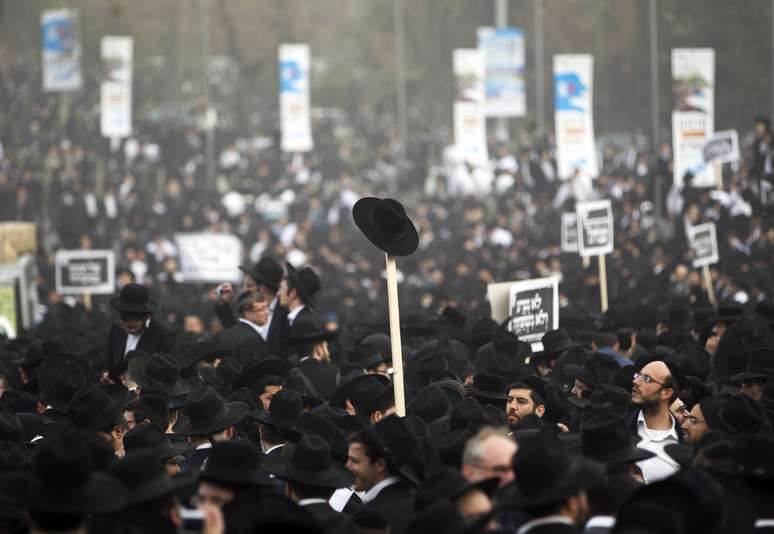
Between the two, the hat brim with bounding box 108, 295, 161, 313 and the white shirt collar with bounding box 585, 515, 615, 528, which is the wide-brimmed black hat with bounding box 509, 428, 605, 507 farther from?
the hat brim with bounding box 108, 295, 161, 313

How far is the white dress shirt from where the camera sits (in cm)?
725

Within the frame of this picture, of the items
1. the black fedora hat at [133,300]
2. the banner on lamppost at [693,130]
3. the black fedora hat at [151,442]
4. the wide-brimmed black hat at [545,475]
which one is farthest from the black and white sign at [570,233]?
the wide-brimmed black hat at [545,475]

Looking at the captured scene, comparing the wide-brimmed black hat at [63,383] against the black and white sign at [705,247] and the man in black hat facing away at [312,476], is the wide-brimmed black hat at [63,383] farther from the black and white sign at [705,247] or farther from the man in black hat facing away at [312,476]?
the black and white sign at [705,247]

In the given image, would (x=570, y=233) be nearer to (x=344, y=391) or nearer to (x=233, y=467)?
(x=344, y=391)

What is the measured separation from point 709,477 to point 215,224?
26.5 m

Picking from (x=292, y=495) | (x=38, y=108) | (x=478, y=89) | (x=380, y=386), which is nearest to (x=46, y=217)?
(x=38, y=108)

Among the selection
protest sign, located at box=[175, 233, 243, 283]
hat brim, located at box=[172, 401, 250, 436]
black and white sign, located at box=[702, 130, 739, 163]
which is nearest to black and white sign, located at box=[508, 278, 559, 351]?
hat brim, located at box=[172, 401, 250, 436]

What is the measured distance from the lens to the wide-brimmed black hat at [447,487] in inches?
220

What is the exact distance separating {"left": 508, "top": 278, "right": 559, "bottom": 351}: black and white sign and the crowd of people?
49 centimetres

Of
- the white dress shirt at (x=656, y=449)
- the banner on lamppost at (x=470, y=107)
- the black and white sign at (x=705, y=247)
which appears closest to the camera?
the white dress shirt at (x=656, y=449)

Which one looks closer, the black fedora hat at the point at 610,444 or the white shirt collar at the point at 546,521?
the white shirt collar at the point at 546,521

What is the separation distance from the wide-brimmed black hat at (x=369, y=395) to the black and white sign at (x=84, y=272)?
11001mm

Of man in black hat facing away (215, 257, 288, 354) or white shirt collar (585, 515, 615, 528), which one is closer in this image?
white shirt collar (585, 515, 615, 528)

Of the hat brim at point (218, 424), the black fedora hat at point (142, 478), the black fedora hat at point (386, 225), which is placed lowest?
the hat brim at point (218, 424)
